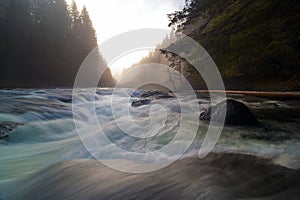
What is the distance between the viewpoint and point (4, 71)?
98.2 feet

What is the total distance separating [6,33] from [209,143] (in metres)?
39.0

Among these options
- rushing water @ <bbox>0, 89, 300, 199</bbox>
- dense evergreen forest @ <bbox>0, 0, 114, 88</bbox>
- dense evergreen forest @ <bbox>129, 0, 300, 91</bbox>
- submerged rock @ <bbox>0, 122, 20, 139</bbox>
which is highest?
dense evergreen forest @ <bbox>0, 0, 114, 88</bbox>

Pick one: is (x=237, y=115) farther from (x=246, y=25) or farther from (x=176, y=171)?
(x=246, y=25)

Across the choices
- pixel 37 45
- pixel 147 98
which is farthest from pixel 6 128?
pixel 37 45

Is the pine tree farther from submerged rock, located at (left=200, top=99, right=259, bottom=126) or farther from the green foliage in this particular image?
submerged rock, located at (left=200, top=99, right=259, bottom=126)

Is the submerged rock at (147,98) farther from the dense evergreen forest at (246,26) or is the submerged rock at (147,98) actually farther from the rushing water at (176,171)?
the rushing water at (176,171)

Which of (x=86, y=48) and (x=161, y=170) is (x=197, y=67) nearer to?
(x=161, y=170)

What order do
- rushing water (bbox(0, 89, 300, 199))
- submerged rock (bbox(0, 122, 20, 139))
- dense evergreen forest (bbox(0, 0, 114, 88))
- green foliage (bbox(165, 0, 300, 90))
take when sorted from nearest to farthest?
rushing water (bbox(0, 89, 300, 199)) < submerged rock (bbox(0, 122, 20, 139)) < green foliage (bbox(165, 0, 300, 90)) < dense evergreen forest (bbox(0, 0, 114, 88))

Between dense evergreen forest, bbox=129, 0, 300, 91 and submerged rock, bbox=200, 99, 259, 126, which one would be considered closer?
submerged rock, bbox=200, 99, 259, 126

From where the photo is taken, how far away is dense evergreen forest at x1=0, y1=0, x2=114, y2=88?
106ft

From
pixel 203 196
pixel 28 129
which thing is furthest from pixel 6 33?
pixel 203 196

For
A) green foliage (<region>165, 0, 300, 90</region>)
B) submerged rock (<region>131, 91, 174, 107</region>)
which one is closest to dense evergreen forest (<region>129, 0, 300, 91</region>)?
green foliage (<region>165, 0, 300, 90</region>)

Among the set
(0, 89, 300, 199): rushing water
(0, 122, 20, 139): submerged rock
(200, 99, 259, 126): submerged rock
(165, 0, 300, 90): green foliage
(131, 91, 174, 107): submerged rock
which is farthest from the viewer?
(131, 91, 174, 107): submerged rock

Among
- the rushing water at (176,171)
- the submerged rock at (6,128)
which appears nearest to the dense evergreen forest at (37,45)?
the submerged rock at (6,128)
